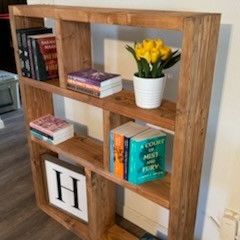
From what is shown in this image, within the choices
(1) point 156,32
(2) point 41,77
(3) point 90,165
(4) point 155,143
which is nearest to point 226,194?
(4) point 155,143

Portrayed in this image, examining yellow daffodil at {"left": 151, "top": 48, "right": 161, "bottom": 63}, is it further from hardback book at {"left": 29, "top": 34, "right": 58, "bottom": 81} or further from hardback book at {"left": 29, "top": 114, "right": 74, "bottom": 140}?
hardback book at {"left": 29, "top": 114, "right": 74, "bottom": 140}

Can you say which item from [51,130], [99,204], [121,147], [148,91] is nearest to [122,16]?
[148,91]

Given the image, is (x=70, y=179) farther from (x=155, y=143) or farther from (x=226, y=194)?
(x=226, y=194)

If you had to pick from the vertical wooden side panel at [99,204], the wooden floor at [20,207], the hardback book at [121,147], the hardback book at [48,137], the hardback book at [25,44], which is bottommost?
the wooden floor at [20,207]

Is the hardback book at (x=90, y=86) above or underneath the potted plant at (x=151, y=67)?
underneath

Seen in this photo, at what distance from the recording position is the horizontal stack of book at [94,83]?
1.29 m

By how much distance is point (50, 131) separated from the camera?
1.65m

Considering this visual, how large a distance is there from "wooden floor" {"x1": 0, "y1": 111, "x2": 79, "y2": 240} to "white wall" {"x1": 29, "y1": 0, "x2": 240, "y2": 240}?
71 centimetres

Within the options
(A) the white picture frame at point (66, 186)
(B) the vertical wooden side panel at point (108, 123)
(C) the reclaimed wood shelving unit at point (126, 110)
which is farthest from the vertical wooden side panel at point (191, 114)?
(A) the white picture frame at point (66, 186)

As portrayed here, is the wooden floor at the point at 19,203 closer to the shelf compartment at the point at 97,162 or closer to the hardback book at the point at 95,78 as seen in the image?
the shelf compartment at the point at 97,162

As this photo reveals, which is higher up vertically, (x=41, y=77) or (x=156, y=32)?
(x=156, y=32)

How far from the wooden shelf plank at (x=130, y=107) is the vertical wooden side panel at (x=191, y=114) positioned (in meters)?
0.06

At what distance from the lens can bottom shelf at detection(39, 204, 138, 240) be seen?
1712 millimetres

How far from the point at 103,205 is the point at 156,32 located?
958mm
